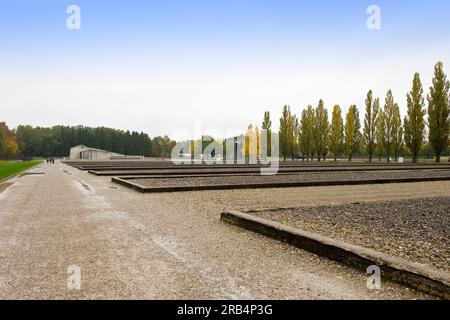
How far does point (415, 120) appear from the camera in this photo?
54.2 m

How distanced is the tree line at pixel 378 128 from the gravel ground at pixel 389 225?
4805 cm

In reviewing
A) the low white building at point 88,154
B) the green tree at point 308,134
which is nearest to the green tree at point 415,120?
the green tree at point 308,134

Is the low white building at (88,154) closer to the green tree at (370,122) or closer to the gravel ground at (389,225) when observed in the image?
the green tree at (370,122)

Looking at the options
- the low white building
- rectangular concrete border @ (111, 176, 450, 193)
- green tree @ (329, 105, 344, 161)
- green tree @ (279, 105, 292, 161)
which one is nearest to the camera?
rectangular concrete border @ (111, 176, 450, 193)

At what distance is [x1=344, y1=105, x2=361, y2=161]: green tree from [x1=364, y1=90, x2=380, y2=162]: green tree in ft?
9.98

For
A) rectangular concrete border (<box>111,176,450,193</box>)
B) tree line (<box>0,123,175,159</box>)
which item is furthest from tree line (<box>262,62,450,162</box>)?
tree line (<box>0,123,175,159</box>)

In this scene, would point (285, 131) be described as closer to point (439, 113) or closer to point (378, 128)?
point (378, 128)

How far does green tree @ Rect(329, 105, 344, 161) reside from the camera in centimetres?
6994

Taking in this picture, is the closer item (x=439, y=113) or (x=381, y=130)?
(x=439, y=113)

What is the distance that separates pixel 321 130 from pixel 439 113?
23.6m

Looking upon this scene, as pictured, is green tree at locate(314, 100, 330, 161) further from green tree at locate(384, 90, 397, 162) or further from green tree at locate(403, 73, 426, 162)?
green tree at locate(403, 73, 426, 162)

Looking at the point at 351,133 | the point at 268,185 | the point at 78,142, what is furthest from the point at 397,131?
the point at 78,142
